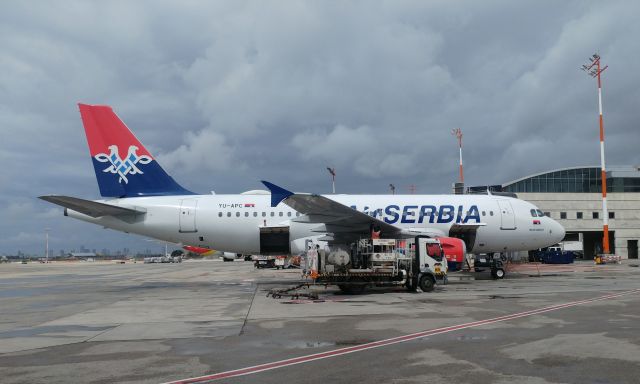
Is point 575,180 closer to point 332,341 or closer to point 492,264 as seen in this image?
point 492,264

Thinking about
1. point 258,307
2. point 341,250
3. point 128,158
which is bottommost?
point 258,307

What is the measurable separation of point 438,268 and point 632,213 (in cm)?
5426

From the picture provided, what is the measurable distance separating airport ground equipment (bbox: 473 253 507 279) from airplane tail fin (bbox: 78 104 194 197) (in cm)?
1644

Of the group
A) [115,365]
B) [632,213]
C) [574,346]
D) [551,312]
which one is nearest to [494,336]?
[574,346]

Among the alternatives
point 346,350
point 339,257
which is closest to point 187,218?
point 339,257

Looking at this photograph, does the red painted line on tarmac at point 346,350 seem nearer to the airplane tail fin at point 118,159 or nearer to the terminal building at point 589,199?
the airplane tail fin at point 118,159

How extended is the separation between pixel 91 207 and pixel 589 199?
5977cm

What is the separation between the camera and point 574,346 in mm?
8367

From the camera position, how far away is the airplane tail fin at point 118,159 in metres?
23.3

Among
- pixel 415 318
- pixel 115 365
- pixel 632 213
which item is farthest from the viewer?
pixel 632 213

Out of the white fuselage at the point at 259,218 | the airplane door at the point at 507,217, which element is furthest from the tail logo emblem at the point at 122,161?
the airplane door at the point at 507,217

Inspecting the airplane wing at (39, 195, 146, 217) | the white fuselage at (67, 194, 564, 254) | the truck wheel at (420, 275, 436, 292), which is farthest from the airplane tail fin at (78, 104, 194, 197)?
the truck wheel at (420, 275, 436, 292)

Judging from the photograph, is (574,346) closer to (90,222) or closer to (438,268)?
(438,268)

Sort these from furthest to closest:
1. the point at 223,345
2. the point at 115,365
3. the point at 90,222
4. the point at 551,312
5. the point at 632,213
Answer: the point at 632,213
the point at 90,222
the point at 551,312
the point at 223,345
the point at 115,365
